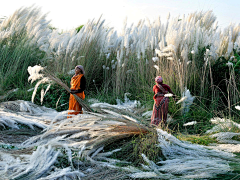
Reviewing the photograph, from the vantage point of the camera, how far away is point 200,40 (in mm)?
5246

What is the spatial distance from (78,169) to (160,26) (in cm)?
461

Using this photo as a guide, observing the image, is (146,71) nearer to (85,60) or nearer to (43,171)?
(85,60)

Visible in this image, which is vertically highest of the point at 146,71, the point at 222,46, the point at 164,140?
the point at 222,46

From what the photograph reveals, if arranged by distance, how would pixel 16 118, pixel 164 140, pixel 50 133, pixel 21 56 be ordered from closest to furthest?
pixel 164 140, pixel 50 133, pixel 16 118, pixel 21 56

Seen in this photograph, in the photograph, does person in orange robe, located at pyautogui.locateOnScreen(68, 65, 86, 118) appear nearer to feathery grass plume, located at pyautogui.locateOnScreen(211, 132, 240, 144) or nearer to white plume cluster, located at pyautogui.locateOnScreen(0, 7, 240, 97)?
white plume cluster, located at pyautogui.locateOnScreen(0, 7, 240, 97)

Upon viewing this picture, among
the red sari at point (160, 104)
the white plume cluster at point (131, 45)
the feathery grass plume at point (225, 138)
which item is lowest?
the feathery grass plume at point (225, 138)

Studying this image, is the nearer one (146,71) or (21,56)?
(146,71)

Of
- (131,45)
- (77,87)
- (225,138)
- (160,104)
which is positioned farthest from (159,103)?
(131,45)

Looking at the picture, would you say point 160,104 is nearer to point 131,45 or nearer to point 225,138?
point 225,138

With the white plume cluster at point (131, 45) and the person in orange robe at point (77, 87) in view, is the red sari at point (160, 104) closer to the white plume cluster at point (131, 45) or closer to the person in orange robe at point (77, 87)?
the white plume cluster at point (131, 45)

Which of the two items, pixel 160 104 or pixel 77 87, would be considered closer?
pixel 160 104

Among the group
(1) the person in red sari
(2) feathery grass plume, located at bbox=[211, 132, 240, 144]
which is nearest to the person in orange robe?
(1) the person in red sari

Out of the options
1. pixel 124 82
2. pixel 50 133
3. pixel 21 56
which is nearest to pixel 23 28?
pixel 21 56

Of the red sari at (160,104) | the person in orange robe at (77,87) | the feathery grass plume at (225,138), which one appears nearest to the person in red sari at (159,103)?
the red sari at (160,104)
